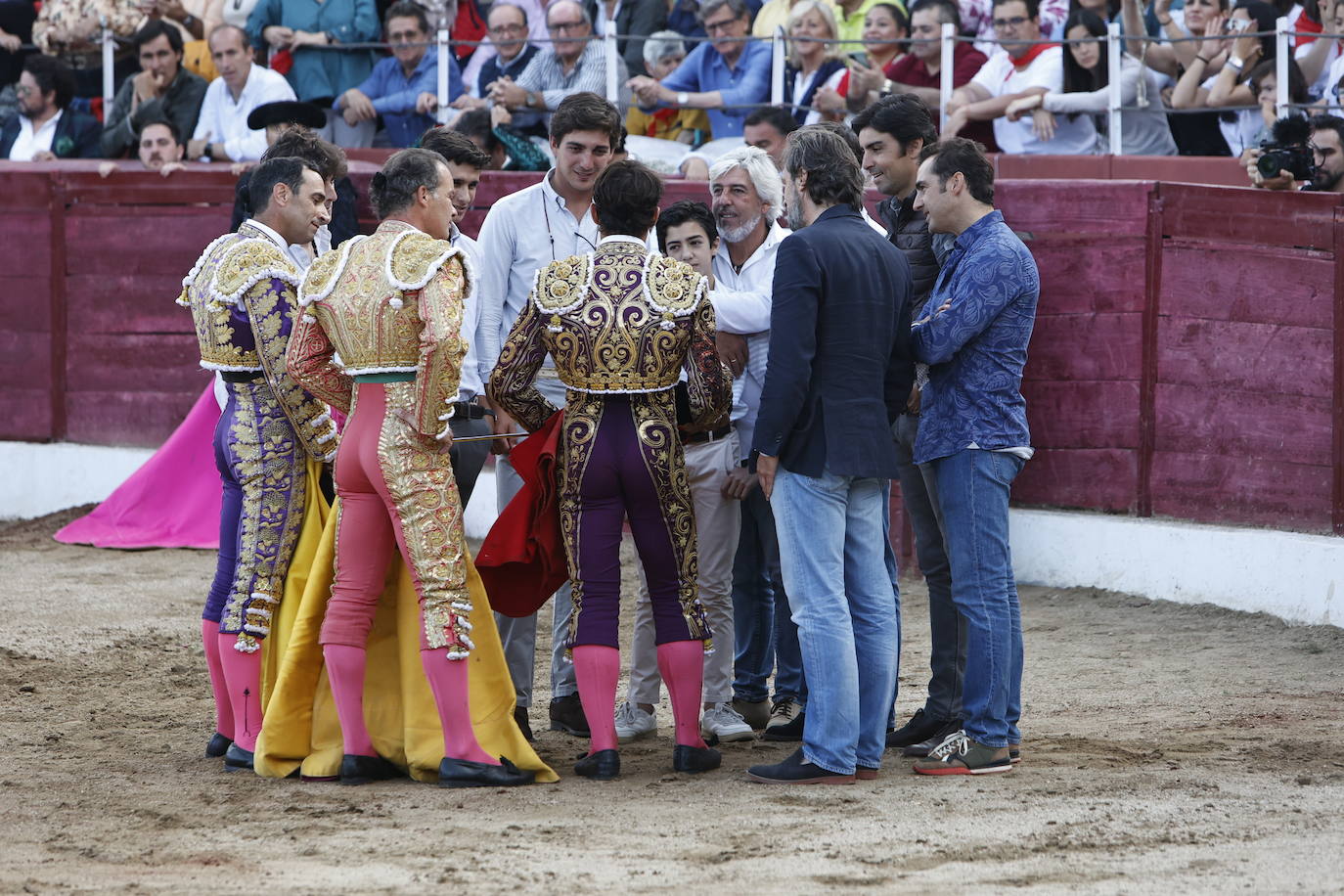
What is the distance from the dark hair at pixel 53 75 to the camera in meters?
10.2

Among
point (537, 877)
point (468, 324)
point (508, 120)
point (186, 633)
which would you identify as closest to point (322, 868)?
point (537, 877)

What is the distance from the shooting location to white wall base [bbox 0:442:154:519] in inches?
380

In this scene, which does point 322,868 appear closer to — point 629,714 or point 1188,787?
point 629,714

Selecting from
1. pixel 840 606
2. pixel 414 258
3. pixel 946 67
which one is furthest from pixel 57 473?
pixel 840 606

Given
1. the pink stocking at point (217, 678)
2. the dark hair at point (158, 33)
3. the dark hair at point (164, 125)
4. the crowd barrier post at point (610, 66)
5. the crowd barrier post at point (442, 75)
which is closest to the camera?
the pink stocking at point (217, 678)

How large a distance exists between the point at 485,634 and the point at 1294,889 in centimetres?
214

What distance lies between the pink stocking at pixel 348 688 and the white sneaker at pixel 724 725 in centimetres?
103

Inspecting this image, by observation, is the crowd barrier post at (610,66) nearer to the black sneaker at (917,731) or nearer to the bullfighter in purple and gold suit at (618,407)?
the bullfighter in purple and gold suit at (618,407)

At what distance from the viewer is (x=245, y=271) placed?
475cm

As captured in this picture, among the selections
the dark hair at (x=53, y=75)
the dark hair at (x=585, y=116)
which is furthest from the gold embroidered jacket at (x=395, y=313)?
the dark hair at (x=53, y=75)

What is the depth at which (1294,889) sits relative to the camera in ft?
11.8

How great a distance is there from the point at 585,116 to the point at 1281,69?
390 cm

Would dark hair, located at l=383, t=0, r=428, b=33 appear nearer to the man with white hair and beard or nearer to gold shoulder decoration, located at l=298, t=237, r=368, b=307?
the man with white hair and beard

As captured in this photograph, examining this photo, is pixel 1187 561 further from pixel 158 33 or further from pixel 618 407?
pixel 158 33
